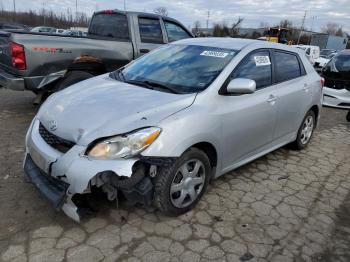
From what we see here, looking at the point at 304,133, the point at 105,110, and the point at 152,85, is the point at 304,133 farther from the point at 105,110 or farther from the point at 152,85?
the point at 105,110

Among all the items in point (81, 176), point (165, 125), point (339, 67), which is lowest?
point (81, 176)

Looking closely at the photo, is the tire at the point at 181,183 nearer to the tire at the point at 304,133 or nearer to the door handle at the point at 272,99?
the door handle at the point at 272,99

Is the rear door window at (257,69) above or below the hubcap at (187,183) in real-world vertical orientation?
above

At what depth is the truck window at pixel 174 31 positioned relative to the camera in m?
7.71

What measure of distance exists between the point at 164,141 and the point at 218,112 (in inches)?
31.0

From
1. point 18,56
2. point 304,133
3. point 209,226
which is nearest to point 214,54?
point 209,226

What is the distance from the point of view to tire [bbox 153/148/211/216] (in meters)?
3.08

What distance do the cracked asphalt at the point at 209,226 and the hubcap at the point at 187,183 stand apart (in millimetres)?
178

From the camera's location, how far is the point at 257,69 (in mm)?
4172

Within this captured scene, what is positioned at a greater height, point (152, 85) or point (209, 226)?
point (152, 85)

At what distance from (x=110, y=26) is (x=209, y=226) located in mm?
5492

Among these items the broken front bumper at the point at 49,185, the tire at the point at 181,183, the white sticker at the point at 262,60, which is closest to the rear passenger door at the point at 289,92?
the white sticker at the point at 262,60

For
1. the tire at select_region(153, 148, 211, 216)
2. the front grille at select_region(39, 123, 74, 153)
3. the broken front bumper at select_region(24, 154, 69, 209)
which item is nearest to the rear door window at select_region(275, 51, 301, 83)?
the tire at select_region(153, 148, 211, 216)

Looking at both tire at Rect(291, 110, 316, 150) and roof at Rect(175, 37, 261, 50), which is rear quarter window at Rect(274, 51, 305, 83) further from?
tire at Rect(291, 110, 316, 150)
